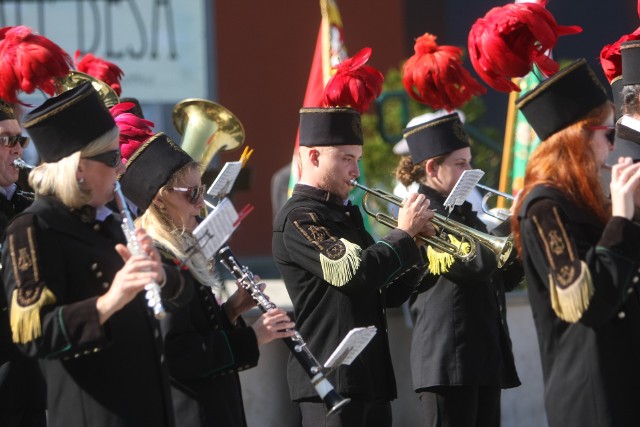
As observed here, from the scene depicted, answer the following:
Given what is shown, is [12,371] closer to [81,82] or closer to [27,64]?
[27,64]

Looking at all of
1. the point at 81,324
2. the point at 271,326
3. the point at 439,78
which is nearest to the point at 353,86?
the point at 439,78

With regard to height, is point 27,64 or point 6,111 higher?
point 27,64

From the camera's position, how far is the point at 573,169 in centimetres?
393

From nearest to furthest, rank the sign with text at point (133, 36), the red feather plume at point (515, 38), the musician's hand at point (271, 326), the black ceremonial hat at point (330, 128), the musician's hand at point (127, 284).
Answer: the musician's hand at point (127, 284), the musician's hand at point (271, 326), the red feather plume at point (515, 38), the black ceremonial hat at point (330, 128), the sign with text at point (133, 36)

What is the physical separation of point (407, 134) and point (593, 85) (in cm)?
217

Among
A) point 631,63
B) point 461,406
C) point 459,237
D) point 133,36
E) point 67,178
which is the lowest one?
point 133,36

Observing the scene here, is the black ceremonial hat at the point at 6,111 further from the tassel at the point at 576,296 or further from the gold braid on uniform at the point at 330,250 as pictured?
the tassel at the point at 576,296

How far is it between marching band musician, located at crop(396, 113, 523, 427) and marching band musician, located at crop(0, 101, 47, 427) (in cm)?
A: 178

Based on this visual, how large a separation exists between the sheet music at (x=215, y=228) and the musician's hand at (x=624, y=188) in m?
1.19

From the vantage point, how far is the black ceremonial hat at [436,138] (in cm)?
608

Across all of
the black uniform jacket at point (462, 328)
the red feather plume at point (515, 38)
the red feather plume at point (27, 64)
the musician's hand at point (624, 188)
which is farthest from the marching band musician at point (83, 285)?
the black uniform jacket at point (462, 328)

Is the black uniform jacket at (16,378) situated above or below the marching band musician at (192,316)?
below

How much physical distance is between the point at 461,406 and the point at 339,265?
116 cm

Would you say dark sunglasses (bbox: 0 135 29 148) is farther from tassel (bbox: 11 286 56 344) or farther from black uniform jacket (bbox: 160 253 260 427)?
tassel (bbox: 11 286 56 344)
